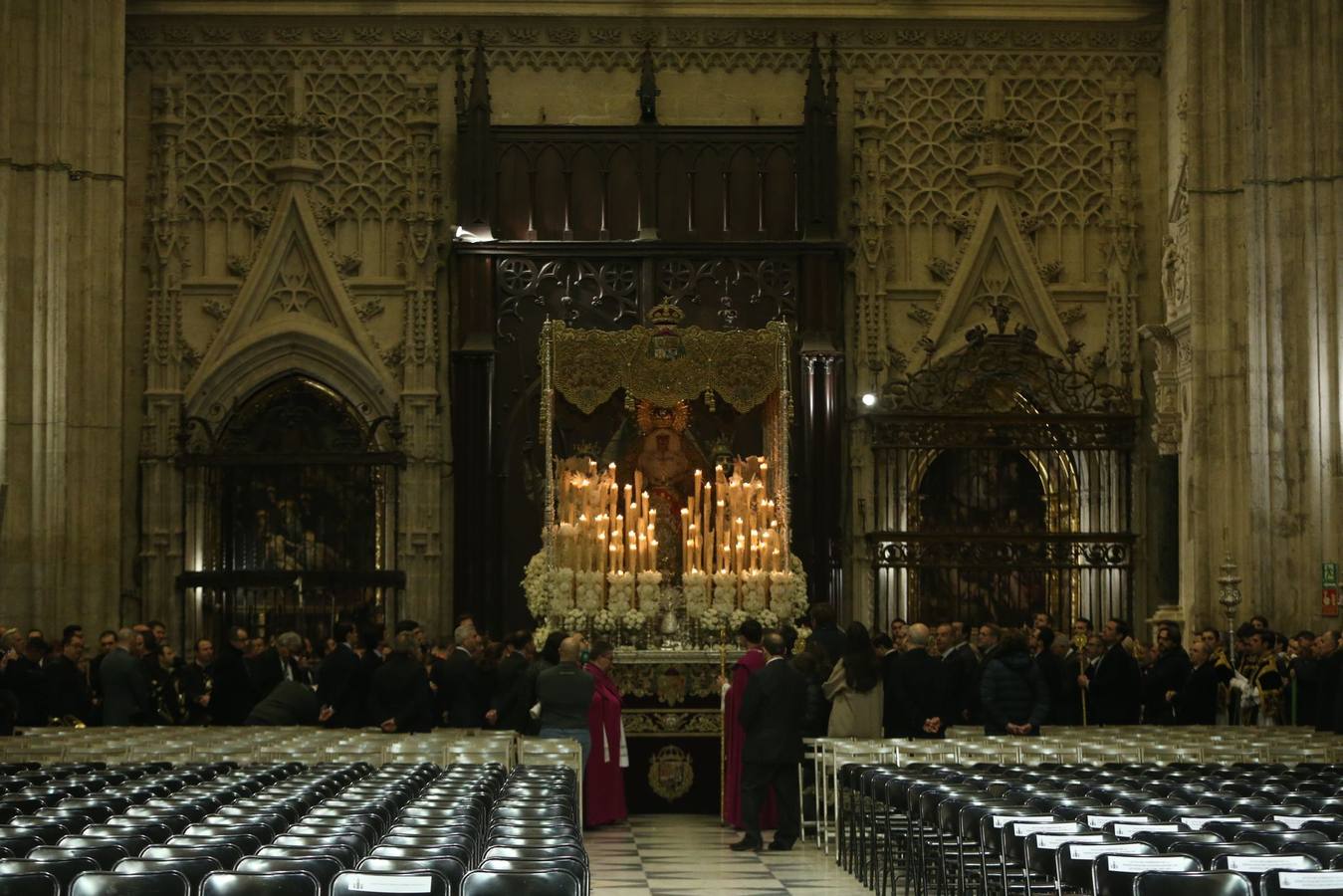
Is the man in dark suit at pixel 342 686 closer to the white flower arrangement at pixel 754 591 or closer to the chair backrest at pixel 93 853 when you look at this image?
the white flower arrangement at pixel 754 591

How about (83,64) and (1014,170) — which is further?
(1014,170)

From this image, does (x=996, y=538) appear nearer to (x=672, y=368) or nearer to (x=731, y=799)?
(x=672, y=368)

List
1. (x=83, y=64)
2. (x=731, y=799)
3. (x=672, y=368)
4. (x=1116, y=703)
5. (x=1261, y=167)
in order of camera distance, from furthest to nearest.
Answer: (x=83, y=64), (x=1261, y=167), (x=672, y=368), (x=1116, y=703), (x=731, y=799)

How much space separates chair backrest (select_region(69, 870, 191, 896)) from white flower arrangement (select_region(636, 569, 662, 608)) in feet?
36.4

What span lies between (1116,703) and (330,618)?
9.95 meters

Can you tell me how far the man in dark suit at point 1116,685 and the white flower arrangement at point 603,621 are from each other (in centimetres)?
398

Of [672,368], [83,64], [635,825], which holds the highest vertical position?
[83,64]

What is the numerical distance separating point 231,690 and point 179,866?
11082 mm

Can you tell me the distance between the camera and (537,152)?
24031 millimetres

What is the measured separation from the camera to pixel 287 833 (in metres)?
7.82

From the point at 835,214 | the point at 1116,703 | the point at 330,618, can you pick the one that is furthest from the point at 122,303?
the point at 1116,703

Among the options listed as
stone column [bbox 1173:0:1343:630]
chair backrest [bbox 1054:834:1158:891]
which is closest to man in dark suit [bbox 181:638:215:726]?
stone column [bbox 1173:0:1343:630]

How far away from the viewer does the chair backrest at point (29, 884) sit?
6.45m

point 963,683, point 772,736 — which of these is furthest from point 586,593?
point 772,736
